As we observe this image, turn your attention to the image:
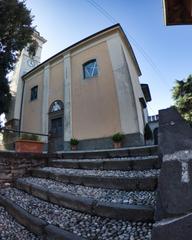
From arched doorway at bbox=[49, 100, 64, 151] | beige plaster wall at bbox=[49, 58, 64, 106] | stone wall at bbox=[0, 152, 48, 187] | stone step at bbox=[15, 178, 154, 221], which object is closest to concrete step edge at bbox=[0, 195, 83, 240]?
stone step at bbox=[15, 178, 154, 221]

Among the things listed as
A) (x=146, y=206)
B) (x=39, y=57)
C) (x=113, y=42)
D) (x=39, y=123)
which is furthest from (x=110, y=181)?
(x=39, y=57)

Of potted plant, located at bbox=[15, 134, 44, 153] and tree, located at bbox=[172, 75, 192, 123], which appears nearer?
potted plant, located at bbox=[15, 134, 44, 153]

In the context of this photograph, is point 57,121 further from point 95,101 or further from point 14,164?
point 14,164

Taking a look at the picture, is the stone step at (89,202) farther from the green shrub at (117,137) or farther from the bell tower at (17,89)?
the bell tower at (17,89)

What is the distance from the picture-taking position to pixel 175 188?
4.80ft

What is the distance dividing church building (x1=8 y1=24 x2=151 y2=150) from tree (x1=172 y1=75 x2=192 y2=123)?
20.5 feet

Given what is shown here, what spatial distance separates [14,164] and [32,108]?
34.8 feet

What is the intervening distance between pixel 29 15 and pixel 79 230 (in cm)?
1223

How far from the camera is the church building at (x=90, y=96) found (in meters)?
10.3

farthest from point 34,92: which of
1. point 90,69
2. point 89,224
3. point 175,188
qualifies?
point 175,188

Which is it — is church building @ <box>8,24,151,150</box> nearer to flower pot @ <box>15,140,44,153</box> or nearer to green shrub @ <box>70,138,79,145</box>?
green shrub @ <box>70,138,79,145</box>

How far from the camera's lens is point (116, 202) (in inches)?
94.5

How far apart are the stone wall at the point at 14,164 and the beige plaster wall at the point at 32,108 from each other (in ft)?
28.5

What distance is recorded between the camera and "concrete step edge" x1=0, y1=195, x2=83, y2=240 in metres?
2.08
